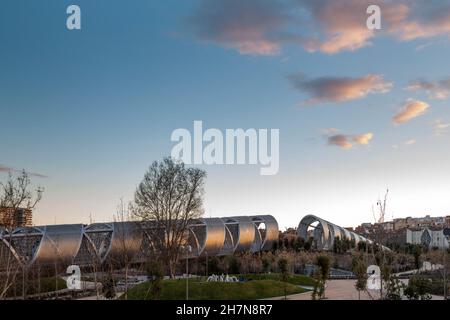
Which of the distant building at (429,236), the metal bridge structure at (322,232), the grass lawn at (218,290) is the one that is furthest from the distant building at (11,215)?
the distant building at (429,236)

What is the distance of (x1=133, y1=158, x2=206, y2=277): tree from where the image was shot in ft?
102

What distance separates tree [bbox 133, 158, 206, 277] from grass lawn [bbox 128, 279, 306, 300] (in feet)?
28.8

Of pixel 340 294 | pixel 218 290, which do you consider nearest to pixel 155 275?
pixel 218 290

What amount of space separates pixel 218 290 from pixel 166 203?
11.4 metres

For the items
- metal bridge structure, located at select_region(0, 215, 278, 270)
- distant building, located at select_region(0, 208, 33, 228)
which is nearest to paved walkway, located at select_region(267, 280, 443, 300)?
metal bridge structure, located at select_region(0, 215, 278, 270)

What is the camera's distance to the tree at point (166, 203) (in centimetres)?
3111

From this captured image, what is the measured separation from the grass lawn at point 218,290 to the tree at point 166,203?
28.8 feet

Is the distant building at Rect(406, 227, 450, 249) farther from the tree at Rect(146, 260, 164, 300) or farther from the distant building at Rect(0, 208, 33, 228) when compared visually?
the distant building at Rect(0, 208, 33, 228)

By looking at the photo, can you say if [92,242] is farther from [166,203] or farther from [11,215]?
[11,215]

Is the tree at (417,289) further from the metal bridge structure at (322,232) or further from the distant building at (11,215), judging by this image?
the metal bridge structure at (322,232)

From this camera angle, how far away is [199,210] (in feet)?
107
